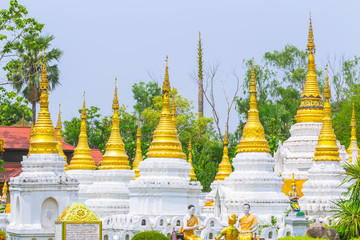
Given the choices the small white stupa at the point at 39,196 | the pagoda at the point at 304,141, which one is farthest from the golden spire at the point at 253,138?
the small white stupa at the point at 39,196

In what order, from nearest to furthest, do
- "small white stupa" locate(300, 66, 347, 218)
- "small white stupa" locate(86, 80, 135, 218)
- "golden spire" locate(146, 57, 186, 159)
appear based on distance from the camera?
1. "golden spire" locate(146, 57, 186, 159)
2. "small white stupa" locate(300, 66, 347, 218)
3. "small white stupa" locate(86, 80, 135, 218)

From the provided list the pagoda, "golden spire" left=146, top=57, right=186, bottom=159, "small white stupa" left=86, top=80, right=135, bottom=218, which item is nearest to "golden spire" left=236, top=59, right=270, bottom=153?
"golden spire" left=146, top=57, right=186, bottom=159

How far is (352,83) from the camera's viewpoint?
6856cm

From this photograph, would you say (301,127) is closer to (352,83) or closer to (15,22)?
(15,22)

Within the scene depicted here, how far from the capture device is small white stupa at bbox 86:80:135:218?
40438 millimetres

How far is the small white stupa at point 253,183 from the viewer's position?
36.7 metres

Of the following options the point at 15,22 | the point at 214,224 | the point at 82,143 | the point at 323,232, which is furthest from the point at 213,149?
the point at 323,232

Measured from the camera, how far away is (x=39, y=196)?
33.1 m

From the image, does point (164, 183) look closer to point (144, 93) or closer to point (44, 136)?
point (44, 136)

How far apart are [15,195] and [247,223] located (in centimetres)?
1083

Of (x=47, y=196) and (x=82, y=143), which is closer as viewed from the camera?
(x=47, y=196)

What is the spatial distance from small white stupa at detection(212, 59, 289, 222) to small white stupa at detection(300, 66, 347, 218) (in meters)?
1.06

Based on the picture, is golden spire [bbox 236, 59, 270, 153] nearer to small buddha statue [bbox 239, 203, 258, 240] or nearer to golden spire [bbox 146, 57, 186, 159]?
golden spire [bbox 146, 57, 186, 159]

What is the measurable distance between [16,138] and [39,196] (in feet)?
86.4
